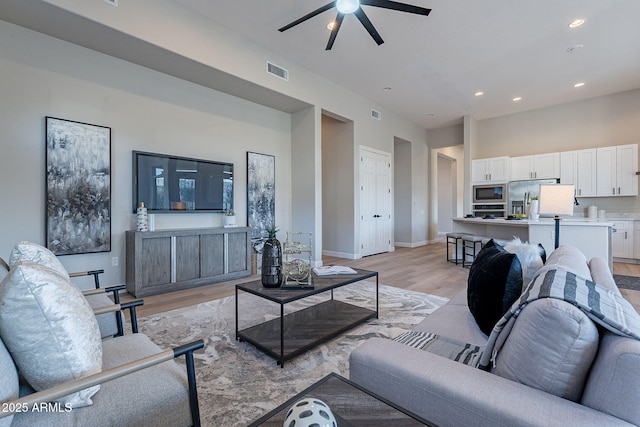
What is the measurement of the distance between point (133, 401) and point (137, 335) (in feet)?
2.00

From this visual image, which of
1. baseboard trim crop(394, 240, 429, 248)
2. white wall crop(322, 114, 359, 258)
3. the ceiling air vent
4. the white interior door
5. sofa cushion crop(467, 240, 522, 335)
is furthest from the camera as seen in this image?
baseboard trim crop(394, 240, 429, 248)

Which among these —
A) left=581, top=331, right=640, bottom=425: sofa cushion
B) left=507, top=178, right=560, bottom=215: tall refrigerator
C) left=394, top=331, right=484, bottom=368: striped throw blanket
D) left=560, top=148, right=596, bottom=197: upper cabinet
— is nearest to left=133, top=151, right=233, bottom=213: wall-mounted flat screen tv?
left=394, top=331, right=484, bottom=368: striped throw blanket

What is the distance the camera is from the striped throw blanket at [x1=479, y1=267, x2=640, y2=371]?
78cm

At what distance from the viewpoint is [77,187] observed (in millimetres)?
3428

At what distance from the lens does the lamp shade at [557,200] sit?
113 inches

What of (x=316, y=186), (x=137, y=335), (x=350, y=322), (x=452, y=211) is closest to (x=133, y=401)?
(x=137, y=335)

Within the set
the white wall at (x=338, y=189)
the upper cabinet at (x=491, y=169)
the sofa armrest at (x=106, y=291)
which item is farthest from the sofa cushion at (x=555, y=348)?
the upper cabinet at (x=491, y=169)

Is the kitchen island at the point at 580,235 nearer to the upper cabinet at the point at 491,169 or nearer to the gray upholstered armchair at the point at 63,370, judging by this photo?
the upper cabinet at the point at 491,169

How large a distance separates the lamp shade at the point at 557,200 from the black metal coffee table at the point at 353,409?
2943mm

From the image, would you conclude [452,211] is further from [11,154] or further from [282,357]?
[11,154]

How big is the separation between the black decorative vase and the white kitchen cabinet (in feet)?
Answer: 22.6

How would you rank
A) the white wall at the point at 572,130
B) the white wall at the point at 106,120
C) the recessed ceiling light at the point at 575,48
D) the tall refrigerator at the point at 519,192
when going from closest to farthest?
the white wall at the point at 106,120, the recessed ceiling light at the point at 575,48, the white wall at the point at 572,130, the tall refrigerator at the point at 519,192

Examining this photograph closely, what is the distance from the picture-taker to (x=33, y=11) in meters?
2.86

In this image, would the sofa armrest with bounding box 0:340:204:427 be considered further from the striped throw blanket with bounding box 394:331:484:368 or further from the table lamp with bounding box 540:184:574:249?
the table lamp with bounding box 540:184:574:249
